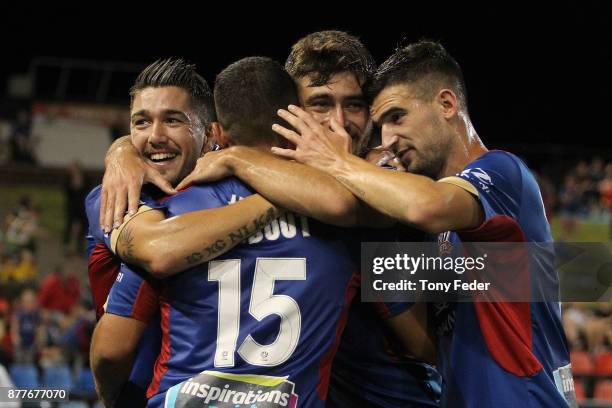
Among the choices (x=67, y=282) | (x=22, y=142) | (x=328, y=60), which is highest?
(x=22, y=142)

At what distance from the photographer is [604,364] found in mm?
9016

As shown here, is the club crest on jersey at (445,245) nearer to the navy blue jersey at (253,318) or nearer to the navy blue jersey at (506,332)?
the navy blue jersey at (506,332)

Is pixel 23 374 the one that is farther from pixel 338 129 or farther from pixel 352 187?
pixel 352 187

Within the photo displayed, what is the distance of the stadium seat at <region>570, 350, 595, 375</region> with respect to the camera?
9.13 metres

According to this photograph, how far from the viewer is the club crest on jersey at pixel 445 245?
10.5ft

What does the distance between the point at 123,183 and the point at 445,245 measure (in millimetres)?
1222

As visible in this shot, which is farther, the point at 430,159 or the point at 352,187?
the point at 430,159

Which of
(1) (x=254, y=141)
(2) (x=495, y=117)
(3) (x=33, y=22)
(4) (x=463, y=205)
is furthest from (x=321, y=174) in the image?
(3) (x=33, y=22)

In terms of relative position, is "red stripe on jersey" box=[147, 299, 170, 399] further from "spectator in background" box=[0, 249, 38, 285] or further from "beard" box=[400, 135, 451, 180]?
"spectator in background" box=[0, 249, 38, 285]

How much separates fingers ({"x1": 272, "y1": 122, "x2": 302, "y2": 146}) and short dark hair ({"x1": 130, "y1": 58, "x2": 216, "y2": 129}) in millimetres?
863

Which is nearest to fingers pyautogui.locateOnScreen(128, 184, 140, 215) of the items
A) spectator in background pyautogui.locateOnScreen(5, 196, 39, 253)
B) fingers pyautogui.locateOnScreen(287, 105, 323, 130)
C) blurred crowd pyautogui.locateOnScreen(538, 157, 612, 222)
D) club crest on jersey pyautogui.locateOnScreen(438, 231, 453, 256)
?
fingers pyautogui.locateOnScreen(287, 105, 323, 130)

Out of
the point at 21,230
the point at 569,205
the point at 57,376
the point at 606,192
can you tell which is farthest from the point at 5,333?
the point at 606,192

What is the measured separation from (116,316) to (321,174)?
0.83 m

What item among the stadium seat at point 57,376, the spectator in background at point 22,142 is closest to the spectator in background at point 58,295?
the stadium seat at point 57,376
